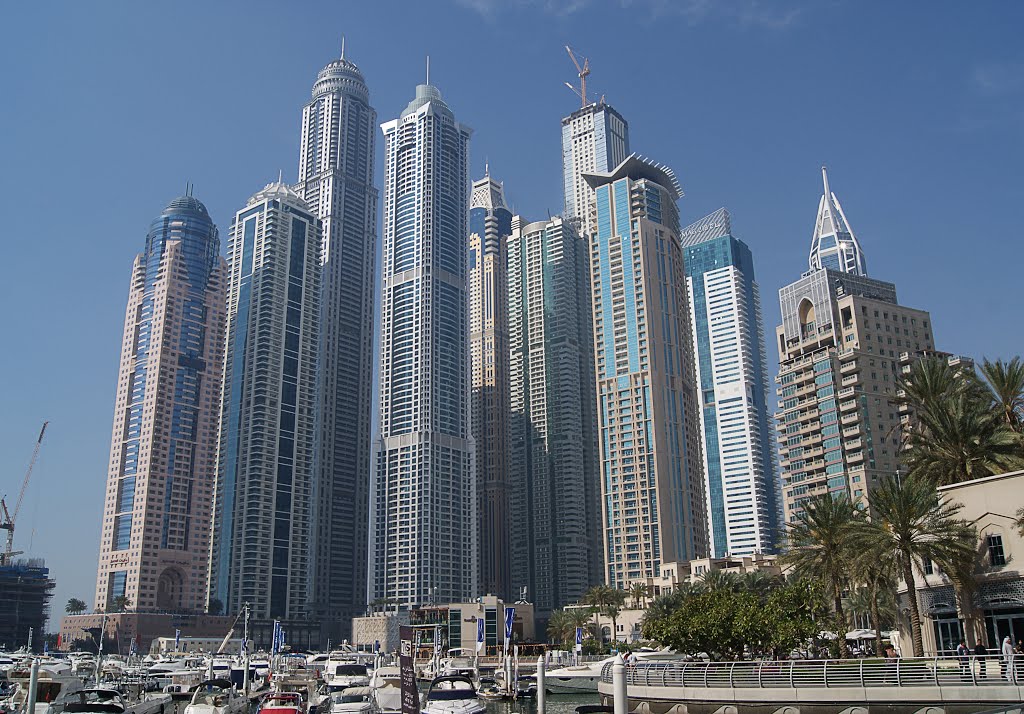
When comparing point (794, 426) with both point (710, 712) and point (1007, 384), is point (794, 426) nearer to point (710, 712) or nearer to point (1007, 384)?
point (1007, 384)

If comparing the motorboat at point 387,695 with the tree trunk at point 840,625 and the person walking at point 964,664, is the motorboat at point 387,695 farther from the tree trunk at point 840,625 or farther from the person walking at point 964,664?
the person walking at point 964,664

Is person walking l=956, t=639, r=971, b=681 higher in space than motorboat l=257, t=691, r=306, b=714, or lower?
higher

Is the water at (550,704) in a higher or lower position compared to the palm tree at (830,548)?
lower

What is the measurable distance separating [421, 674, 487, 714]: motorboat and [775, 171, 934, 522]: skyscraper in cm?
11337

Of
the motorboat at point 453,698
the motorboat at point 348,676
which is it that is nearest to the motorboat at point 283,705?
the motorboat at point 453,698

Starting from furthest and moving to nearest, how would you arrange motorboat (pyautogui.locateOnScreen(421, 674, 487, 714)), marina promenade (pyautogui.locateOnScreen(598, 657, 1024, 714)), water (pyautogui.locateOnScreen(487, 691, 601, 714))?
1. water (pyautogui.locateOnScreen(487, 691, 601, 714))
2. motorboat (pyautogui.locateOnScreen(421, 674, 487, 714))
3. marina promenade (pyautogui.locateOnScreen(598, 657, 1024, 714))

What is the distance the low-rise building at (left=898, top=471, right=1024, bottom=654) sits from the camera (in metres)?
52.6

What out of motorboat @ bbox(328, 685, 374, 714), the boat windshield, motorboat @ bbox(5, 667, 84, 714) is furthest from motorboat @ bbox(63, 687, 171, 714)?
motorboat @ bbox(328, 685, 374, 714)

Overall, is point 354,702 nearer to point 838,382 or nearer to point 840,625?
point 840,625

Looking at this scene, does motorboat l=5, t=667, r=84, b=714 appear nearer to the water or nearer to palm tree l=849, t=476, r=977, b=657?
the water

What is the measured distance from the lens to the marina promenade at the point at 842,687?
130 feet

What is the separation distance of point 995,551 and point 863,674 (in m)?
17.7

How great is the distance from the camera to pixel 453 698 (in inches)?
2071

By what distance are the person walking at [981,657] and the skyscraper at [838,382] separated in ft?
343
